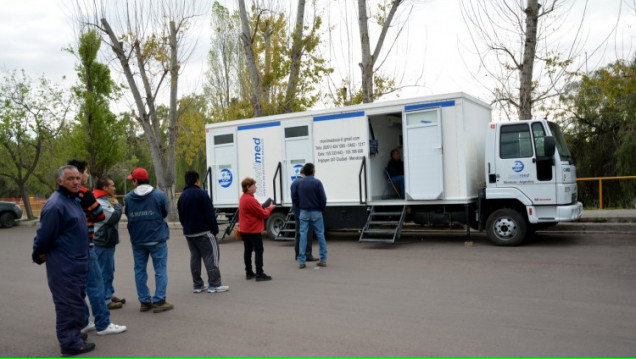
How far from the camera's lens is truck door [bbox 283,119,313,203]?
13.8 meters

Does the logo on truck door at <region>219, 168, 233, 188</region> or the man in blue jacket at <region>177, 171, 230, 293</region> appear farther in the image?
the logo on truck door at <region>219, 168, 233, 188</region>

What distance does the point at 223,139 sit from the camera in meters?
15.3

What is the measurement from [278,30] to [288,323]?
1587 centimetres

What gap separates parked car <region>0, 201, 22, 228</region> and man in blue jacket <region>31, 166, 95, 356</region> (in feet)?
76.5

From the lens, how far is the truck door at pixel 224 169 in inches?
593

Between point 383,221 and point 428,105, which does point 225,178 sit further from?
point 428,105

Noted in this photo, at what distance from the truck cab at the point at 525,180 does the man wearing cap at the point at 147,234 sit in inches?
285

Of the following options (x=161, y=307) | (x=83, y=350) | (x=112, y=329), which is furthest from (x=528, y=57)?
(x=83, y=350)

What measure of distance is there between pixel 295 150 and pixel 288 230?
210 cm

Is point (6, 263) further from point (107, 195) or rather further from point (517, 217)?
point (517, 217)

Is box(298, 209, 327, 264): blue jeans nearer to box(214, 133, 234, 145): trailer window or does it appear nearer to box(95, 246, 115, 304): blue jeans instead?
box(95, 246, 115, 304): blue jeans

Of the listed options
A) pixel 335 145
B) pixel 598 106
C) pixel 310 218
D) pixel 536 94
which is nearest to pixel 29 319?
Answer: pixel 310 218

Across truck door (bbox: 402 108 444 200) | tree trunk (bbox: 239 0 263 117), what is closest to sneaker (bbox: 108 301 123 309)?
truck door (bbox: 402 108 444 200)

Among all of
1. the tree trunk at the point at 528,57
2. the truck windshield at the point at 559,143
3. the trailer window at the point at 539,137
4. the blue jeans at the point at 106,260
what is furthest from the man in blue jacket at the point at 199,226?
the tree trunk at the point at 528,57
